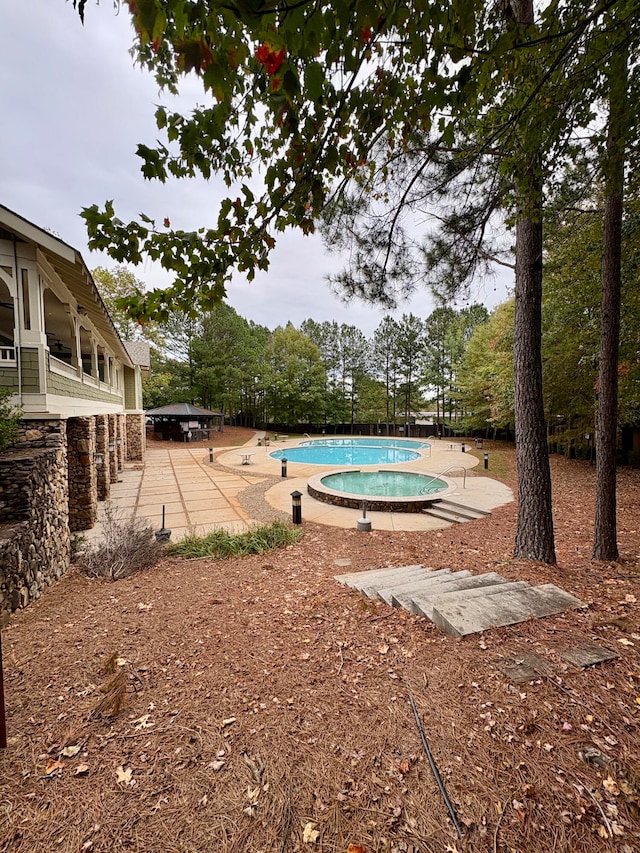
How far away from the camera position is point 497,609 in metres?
2.85

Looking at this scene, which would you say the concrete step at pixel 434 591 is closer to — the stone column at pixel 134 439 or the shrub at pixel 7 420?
the shrub at pixel 7 420

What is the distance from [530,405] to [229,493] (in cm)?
814

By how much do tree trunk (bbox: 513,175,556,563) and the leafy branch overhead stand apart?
0.89m

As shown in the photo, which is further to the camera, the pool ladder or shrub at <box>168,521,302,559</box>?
the pool ladder

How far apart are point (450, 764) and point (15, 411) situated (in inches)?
252

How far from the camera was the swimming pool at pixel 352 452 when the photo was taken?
18.3 m

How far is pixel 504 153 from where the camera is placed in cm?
373

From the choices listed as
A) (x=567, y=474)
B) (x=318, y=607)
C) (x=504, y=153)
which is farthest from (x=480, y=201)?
(x=567, y=474)

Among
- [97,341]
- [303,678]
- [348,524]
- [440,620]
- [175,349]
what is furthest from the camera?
[175,349]

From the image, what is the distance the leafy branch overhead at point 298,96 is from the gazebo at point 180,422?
74.5 ft

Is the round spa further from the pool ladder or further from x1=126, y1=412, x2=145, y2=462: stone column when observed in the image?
x1=126, y1=412, x2=145, y2=462: stone column

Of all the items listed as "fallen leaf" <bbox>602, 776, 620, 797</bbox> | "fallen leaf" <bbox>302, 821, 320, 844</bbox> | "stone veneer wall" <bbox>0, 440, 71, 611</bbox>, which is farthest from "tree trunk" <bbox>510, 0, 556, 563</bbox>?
"stone veneer wall" <bbox>0, 440, 71, 611</bbox>

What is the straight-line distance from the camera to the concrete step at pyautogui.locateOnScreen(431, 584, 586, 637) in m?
2.67

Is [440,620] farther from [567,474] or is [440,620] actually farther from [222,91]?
[567,474]
